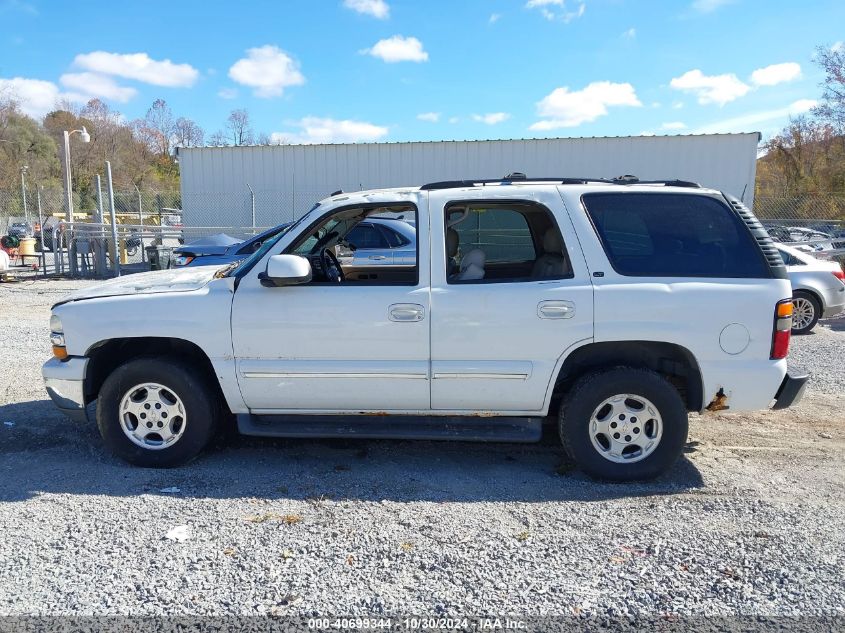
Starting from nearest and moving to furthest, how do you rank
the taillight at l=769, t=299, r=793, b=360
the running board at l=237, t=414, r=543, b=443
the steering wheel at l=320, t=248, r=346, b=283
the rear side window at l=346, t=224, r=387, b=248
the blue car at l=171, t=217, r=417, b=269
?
the taillight at l=769, t=299, r=793, b=360 → the running board at l=237, t=414, r=543, b=443 → the steering wheel at l=320, t=248, r=346, b=283 → the blue car at l=171, t=217, r=417, b=269 → the rear side window at l=346, t=224, r=387, b=248

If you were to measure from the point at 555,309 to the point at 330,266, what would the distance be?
2034mm

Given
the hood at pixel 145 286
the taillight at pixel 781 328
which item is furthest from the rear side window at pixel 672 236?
the hood at pixel 145 286

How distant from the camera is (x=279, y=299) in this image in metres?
4.25

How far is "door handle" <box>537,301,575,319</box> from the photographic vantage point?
410 cm

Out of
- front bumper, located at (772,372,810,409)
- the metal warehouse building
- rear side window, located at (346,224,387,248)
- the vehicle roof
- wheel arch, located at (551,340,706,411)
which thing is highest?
the metal warehouse building

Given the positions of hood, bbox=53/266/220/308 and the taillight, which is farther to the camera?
hood, bbox=53/266/220/308

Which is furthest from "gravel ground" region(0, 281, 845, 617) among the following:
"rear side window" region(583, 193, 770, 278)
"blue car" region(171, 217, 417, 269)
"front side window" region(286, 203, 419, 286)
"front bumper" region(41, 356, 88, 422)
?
"blue car" region(171, 217, 417, 269)

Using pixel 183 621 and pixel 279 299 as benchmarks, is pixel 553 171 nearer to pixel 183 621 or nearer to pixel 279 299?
pixel 279 299

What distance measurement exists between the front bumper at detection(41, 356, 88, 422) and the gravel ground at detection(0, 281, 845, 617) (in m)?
0.43

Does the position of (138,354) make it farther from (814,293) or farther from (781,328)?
(814,293)

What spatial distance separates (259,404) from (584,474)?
7.40 feet

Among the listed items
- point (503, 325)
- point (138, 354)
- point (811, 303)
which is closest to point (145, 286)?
point (138, 354)

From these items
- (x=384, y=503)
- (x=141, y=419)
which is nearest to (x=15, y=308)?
(x=141, y=419)

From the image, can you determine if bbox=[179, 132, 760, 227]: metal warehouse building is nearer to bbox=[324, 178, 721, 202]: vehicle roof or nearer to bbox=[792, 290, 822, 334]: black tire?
bbox=[792, 290, 822, 334]: black tire
